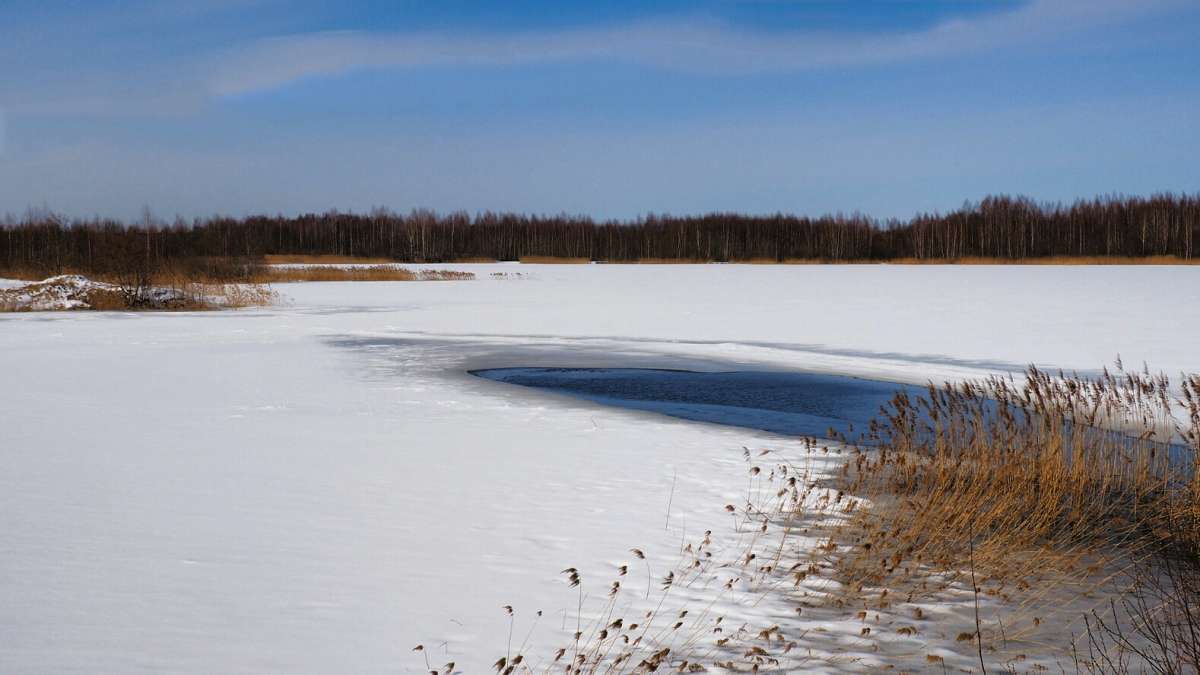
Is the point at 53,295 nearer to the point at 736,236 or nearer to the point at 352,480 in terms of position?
the point at 352,480

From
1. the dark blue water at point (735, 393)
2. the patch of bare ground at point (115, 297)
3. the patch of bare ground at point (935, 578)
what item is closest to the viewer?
the patch of bare ground at point (935, 578)

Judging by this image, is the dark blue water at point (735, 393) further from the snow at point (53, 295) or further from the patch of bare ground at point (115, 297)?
the snow at point (53, 295)

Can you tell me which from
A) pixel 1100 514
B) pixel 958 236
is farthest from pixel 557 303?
pixel 958 236

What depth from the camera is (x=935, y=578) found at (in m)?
5.41

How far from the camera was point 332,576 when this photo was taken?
16.1 feet

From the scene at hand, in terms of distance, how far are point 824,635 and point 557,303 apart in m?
25.0

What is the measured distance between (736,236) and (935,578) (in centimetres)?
9270

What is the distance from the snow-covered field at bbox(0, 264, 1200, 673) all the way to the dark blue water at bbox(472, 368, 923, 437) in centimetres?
59

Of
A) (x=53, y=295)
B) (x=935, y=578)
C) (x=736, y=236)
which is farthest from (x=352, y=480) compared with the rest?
(x=736, y=236)

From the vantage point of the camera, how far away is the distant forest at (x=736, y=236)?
7619 cm

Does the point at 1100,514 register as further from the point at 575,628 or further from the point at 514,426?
the point at 514,426

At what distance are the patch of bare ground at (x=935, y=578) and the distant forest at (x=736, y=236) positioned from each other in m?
62.2

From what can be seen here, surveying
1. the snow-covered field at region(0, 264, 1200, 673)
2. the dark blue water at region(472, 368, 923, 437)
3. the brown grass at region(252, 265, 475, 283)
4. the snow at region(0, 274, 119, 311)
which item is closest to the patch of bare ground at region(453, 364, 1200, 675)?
the snow-covered field at region(0, 264, 1200, 673)

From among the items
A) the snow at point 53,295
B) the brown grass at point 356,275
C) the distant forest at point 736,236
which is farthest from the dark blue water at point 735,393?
the distant forest at point 736,236
